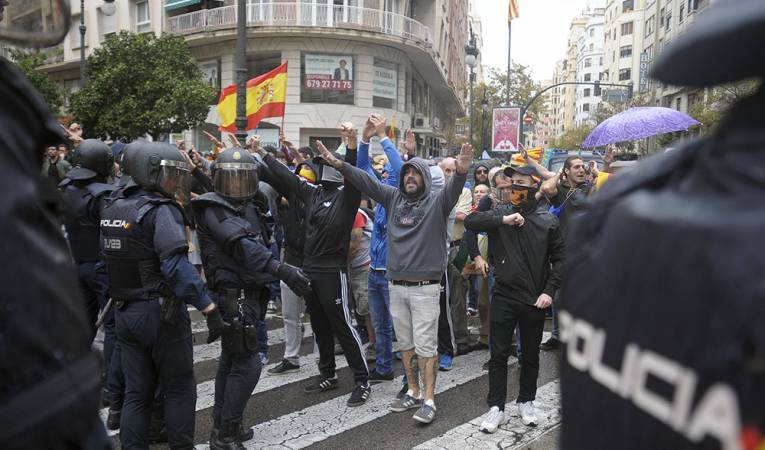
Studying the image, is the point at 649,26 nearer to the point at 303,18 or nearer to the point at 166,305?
the point at 303,18

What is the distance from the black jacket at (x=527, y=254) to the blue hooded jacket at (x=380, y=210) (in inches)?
43.9

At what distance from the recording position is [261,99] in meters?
12.0

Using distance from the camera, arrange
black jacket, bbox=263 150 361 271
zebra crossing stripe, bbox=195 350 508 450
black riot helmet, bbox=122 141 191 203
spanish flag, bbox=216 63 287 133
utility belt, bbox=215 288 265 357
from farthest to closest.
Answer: spanish flag, bbox=216 63 287 133 → black jacket, bbox=263 150 361 271 → zebra crossing stripe, bbox=195 350 508 450 → utility belt, bbox=215 288 265 357 → black riot helmet, bbox=122 141 191 203

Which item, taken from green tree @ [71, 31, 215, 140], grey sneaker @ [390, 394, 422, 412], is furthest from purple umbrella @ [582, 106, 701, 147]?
green tree @ [71, 31, 215, 140]

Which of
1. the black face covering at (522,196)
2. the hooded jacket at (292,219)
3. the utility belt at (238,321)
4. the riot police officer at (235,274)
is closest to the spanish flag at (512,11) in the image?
the hooded jacket at (292,219)

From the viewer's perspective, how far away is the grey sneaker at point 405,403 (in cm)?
528

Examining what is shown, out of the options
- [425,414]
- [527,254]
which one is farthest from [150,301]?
[527,254]

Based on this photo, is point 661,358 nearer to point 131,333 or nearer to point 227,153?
point 131,333

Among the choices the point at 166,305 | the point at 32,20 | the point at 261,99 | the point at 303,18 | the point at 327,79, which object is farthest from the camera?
the point at 327,79

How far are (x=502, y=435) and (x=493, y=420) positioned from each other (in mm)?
125

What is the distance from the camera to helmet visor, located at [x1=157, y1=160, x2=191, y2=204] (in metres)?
4.00

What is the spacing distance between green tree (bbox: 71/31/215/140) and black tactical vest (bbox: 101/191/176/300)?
1963 cm

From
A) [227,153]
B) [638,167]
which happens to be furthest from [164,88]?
[638,167]

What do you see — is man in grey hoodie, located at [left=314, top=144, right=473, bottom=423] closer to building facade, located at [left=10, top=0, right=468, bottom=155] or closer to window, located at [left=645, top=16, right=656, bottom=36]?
building facade, located at [left=10, top=0, right=468, bottom=155]
